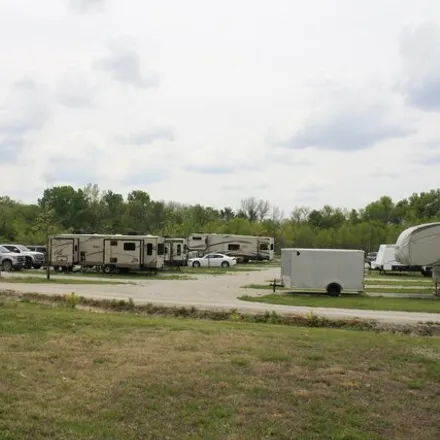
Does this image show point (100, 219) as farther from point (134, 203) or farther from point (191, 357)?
point (191, 357)

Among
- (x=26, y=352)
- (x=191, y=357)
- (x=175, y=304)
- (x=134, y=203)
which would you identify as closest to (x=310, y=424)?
(x=191, y=357)

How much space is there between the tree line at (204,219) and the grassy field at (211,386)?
6371 centimetres

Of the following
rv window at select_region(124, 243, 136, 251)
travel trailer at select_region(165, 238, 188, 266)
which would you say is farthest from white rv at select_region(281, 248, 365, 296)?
travel trailer at select_region(165, 238, 188, 266)

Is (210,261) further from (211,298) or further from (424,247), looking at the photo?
(211,298)

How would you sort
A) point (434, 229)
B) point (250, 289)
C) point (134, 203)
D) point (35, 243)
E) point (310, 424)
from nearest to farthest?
point (310, 424) → point (434, 229) → point (250, 289) → point (35, 243) → point (134, 203)

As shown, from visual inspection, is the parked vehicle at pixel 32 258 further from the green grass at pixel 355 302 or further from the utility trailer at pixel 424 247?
the utility trailer at pixel 424 247

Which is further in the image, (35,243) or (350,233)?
(350,233)

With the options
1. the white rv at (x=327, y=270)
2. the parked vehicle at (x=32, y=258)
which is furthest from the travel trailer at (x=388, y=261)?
the parked vehicle at (x=32, y=258)

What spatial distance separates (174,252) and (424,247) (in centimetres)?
2383

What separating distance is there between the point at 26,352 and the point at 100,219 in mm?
89950

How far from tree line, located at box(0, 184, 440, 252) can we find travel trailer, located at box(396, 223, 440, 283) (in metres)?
47.6

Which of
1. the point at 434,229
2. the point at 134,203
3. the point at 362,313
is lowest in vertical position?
the point at 362,313

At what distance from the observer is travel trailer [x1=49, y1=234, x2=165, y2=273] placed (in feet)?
138

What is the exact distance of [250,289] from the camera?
3073 cm
